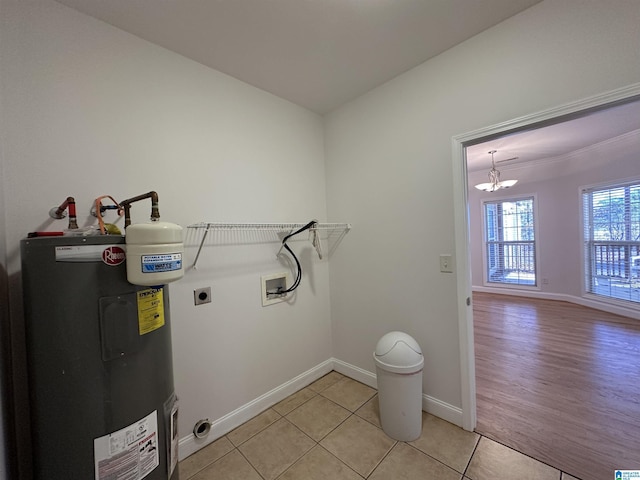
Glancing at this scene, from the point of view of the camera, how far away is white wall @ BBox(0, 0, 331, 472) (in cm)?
119

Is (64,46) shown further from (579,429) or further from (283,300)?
(579,429)

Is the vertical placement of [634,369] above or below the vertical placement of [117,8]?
below

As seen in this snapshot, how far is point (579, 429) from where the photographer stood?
171cm

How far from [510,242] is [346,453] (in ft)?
18.5

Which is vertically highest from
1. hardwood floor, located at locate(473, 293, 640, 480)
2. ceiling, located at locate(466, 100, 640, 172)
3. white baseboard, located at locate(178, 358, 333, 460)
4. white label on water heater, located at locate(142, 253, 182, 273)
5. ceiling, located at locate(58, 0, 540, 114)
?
ceiling, located at locate(466, 100, 640, 172)

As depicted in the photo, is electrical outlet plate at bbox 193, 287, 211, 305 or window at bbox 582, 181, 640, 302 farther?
window at bbox 582, 181, 640, 302

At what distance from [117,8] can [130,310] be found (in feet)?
5.14

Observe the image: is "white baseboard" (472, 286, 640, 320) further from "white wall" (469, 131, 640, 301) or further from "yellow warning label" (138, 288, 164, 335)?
"yellow warning label" (138, 288, 164, 335)

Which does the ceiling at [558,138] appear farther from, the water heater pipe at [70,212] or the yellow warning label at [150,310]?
the water heater pipe at [70,212]

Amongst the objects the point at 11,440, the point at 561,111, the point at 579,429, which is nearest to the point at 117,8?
the point at 11,440

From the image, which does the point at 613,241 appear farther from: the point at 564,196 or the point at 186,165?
the point at 186,165

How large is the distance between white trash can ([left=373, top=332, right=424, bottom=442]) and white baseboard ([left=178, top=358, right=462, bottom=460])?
0.88 ft

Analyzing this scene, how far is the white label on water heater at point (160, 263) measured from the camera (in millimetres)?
905

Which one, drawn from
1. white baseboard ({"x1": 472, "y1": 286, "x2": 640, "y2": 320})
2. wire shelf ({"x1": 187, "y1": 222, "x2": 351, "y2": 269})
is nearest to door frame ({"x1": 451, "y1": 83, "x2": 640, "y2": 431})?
wire shelf ({"x1": 187, "y1": 222, "x2": 351, "y2": 269})
